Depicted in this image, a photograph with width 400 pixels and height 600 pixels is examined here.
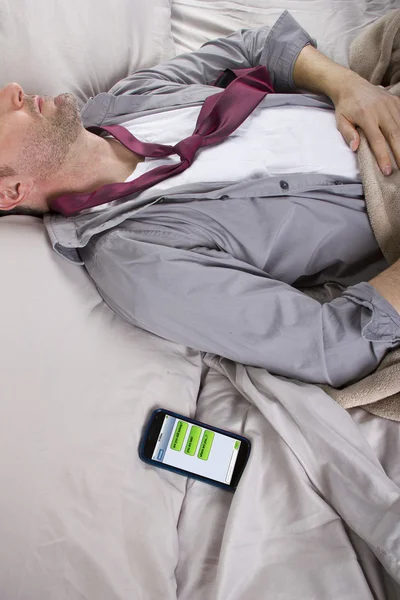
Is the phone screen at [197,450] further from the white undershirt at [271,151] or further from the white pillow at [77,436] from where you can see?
the white undershirt at [271,151]

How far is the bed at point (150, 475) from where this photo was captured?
2.31 ft

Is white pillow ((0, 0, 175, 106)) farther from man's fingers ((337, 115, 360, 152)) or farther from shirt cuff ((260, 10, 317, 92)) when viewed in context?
man's fingers ((337, 115, 360, 152))

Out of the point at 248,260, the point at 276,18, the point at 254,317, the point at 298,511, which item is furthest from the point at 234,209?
the point at 276,18

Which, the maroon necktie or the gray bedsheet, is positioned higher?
the maroon necktie

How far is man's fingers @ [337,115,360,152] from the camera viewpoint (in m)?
1.03

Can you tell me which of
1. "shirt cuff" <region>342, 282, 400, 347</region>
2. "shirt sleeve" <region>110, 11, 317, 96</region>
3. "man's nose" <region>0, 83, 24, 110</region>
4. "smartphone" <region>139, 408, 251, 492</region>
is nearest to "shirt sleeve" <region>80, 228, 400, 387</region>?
"shirt cuff" <region>342, 282, 400, 347</region>

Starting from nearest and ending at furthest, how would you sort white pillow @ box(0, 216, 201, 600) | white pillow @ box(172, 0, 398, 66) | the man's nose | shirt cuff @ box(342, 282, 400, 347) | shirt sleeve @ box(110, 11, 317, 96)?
white pillow @ box(0, 216, 201, 600) → shirt cuff @ box(342, 282, 400, 347) → the man's nose → shirt sleeve @ box(110, 11, 317, 96) → white pillow @ box(172, 0, 398, 66)

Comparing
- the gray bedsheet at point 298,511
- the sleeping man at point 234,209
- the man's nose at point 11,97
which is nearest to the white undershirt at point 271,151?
the sleeping man at point 234,209

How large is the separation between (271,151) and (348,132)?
0.53 feet

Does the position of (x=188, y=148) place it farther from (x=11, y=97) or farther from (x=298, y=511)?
(x=298, y=511)

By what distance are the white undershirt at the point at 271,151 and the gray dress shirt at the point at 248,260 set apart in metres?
0.03

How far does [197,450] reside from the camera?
847 millimetres

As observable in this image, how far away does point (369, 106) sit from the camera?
103 cm

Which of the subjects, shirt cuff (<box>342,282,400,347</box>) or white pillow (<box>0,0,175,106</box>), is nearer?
shirt cuff (<box>342,282,400,347</box>)
